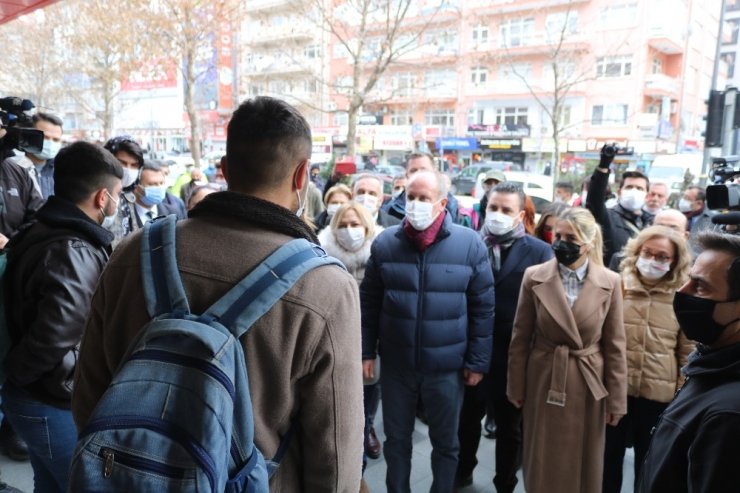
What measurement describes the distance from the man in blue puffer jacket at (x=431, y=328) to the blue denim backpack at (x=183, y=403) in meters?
1.81

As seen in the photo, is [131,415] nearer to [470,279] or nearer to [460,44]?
[470,279]

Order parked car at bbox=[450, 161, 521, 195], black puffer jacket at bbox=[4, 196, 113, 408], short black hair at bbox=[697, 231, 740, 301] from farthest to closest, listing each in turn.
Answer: parked car at bbox=[450, 161, 521, 195], black puffer jacket at bbox=[4, 196, 113, 408], short black hair at bbox=[697, 231, 740, 301]

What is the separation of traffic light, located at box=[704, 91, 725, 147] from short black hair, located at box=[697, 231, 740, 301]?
4.37 meters

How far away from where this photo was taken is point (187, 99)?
593 inches

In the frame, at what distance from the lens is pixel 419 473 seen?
11.7 ft

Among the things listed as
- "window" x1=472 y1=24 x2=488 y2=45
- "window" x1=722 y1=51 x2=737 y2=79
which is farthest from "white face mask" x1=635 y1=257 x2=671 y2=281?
"window" x1=472 y1=24 x2=488 y2=45

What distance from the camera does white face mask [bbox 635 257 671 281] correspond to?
304 centimetres

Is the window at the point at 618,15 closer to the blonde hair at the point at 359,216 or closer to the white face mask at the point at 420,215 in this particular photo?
the blonde hair at the point at 359,216

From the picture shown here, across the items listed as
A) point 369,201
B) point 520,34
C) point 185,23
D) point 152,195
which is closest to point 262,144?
point 369,201

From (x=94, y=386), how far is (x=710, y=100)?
6.17 m

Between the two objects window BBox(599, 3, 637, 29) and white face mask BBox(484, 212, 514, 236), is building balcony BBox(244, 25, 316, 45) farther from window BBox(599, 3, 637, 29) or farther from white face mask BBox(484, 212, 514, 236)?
white face mask BBox(484, 212, 514, 236)

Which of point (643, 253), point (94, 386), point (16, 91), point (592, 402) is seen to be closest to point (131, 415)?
point (94, 386)

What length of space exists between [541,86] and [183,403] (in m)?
31.4

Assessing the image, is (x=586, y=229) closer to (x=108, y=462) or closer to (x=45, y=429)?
(x=108, y=462)
